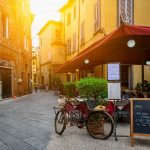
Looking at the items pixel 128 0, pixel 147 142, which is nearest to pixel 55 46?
pixel 128 0

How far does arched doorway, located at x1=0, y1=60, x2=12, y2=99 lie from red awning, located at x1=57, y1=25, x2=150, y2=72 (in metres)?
11.5

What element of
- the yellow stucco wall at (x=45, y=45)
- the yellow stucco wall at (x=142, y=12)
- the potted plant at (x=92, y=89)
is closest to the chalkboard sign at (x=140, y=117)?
the potted plant at (x=92, y=89)

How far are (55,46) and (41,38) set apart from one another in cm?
1061

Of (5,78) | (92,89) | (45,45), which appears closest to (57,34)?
(45,45)

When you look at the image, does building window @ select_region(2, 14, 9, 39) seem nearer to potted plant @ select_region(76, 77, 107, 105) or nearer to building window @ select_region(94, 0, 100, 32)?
building window @ select_region(94, 0, 100, 32)

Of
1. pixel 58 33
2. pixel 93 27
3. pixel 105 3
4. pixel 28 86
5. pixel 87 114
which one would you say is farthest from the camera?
pixel 58 33

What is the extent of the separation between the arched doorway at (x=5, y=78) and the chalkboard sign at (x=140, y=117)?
1496cm

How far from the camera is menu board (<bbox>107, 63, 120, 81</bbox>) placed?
7.19 metres

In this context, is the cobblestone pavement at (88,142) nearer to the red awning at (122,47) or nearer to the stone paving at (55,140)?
the stone paving at (55,140)

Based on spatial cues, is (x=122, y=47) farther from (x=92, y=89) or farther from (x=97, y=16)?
(x=97, y=16)

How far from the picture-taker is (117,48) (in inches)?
339

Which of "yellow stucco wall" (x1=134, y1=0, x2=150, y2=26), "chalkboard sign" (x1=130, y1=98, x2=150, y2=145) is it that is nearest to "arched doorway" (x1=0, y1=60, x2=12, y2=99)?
"yellow stucco wall" (x1=134, y1=0, x2=150, y2=26)

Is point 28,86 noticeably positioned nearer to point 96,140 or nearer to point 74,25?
point 74,25

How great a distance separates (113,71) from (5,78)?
15.1m
